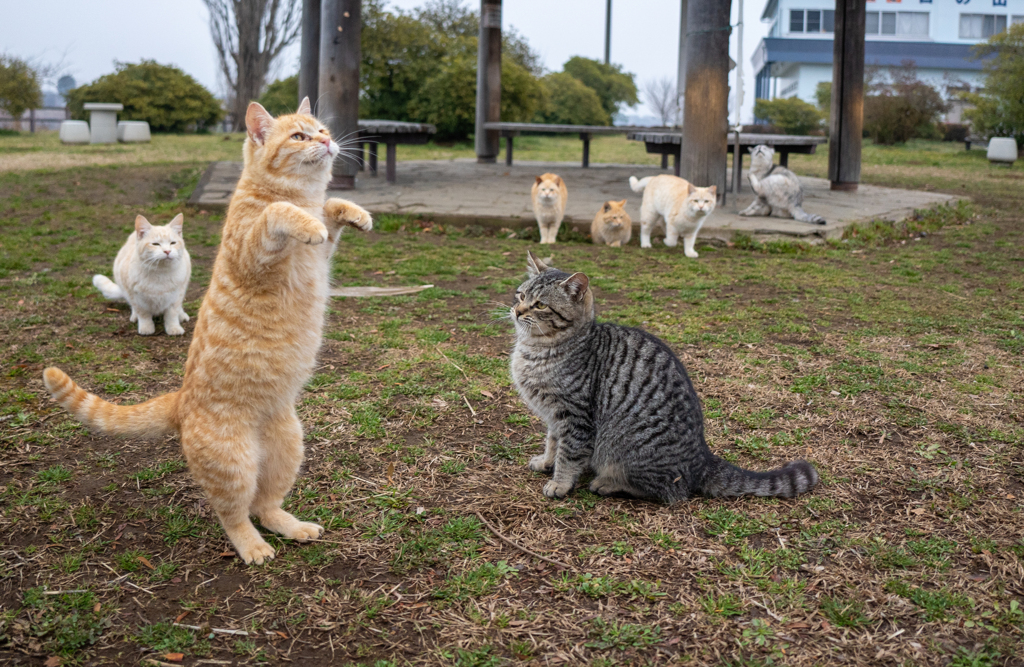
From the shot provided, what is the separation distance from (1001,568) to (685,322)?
2.93 meters

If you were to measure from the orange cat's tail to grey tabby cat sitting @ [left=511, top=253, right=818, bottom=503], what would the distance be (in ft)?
4.51

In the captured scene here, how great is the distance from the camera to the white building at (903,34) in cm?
3262

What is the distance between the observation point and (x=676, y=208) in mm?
7598

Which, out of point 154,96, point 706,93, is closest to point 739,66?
point 706,93

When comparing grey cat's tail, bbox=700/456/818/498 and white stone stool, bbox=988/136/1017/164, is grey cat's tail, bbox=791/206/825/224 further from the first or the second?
white stone stool, bbox=988/136/1017/164

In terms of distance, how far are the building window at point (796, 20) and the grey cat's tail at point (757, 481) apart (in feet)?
121

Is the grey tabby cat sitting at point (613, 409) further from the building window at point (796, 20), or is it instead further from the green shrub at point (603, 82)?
the building window at point (796, 20)

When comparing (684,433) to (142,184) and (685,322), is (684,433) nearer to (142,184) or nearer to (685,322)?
(685,322)

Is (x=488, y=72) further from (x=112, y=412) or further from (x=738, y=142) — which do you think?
(x=112, y=412)

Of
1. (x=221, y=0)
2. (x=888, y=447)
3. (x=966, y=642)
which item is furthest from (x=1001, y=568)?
(x=221, y=0)

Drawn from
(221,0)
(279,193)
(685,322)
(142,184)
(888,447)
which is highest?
(221,0)

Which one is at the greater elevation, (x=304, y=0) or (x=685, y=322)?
(x=304, y=0)

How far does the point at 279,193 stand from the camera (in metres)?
2.75

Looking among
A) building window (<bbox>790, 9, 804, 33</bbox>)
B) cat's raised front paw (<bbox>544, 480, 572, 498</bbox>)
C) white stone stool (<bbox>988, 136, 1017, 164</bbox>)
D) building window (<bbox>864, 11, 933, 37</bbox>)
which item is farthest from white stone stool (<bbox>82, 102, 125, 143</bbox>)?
building window (<bbox>864, 11, 933, 37</bbox>)
